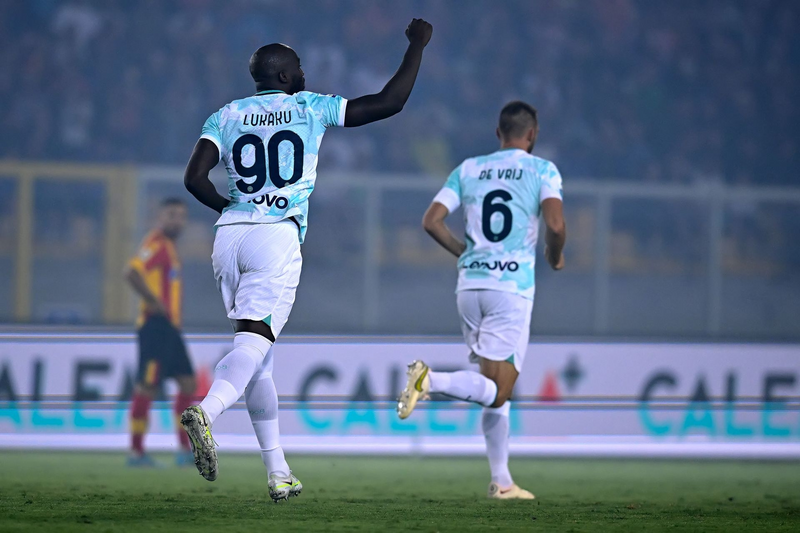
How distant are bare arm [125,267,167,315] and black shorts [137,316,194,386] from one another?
0.26 ft

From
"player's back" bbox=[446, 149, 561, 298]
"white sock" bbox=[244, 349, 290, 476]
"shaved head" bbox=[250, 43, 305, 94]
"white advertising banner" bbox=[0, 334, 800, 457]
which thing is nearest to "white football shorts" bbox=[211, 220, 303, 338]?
"white sock" bbox=[244, 349, 290, 476]

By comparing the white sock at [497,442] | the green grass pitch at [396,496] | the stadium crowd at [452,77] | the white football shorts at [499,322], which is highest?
the stadium crowd at [452,77]

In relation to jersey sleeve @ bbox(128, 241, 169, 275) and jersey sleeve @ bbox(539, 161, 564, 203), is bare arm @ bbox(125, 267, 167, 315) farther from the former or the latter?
jersey sleeve @ bbox(539, 161, 564, 203)

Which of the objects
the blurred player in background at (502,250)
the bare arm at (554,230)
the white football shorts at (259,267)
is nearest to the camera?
the white football shorts at (259,267)

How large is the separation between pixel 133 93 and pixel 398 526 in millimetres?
10744

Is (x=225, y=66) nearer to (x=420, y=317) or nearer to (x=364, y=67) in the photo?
(x=364, y=67)

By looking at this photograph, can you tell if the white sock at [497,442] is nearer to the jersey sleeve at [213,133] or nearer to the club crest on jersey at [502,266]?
the club crest on jersey at [502,266]

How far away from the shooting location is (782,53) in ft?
49.7

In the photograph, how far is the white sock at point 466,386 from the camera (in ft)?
15.3

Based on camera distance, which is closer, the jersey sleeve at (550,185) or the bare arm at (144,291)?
the jersey sleeve at (550,185)

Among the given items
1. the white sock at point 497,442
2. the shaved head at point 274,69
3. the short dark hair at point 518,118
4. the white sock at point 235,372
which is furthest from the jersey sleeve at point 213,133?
the white sock at point 497,442

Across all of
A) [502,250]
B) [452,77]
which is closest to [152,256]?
[502,250]

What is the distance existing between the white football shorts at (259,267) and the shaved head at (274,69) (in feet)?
1.83

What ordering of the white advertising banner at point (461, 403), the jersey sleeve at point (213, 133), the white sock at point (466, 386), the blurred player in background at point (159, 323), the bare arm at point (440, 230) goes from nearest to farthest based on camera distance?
the jersey sleeve at point (213, 133)
the white sock at point (466, 386)
the bare arm at point (440, 230)
the blurred player in background at point (159, 323)
the white advertising banner at point (461, 403)
